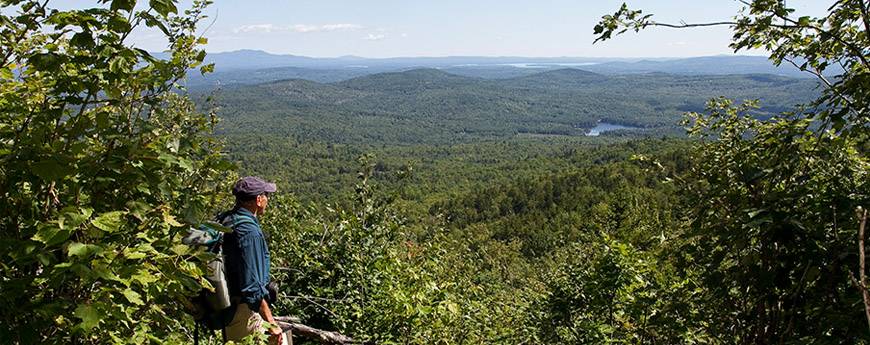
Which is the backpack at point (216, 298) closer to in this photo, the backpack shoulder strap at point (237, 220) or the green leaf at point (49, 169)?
the backpack shoulder strap at point (237, 220)

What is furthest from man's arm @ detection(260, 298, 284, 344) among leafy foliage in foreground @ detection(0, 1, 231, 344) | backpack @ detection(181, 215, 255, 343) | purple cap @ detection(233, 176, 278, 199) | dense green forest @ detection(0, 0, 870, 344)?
leafy foliage in foreground @ detection(0, 1, 231, 344)

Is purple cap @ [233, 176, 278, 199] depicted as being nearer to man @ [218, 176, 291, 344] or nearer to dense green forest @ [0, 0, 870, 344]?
man @ [218, 176, 291, 344]

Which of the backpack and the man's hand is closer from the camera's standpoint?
the backpack

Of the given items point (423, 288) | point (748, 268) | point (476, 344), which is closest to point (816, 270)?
point (748, 268)

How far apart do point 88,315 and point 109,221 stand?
285 mm

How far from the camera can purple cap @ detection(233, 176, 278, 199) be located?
3395mm

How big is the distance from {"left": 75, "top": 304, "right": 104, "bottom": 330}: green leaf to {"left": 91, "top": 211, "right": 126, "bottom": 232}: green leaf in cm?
24

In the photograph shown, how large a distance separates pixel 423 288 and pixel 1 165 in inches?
142

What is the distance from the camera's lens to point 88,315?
1564 mm

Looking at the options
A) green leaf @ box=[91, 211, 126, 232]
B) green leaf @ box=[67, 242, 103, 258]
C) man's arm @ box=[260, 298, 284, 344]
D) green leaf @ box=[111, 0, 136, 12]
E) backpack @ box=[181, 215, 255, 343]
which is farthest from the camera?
man's arm @ box=[260, 298, 284, 344]

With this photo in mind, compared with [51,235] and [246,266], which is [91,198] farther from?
[246,266]

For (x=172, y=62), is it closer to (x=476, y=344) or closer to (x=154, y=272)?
(x=154, y=272)

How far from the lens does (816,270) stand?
6.82ft

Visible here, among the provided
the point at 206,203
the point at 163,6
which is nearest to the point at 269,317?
the point at 206,203
